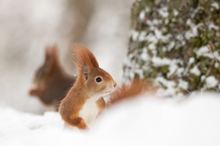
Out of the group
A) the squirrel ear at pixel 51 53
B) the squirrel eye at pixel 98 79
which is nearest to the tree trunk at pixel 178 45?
the squirrel eye at pixel 98 79

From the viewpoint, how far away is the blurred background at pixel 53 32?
509 inches

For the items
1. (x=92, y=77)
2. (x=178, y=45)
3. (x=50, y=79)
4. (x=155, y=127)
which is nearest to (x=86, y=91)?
(x=92, y=77)

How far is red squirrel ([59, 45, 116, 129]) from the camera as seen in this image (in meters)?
2.56

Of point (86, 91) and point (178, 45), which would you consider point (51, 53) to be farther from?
point (86, 91)

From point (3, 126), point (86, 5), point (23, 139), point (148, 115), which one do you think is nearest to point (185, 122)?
point (148, 115)

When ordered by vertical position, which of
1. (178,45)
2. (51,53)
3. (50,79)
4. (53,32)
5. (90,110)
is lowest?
(90,110)

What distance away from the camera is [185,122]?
62.4 inches

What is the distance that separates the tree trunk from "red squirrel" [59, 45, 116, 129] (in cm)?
124

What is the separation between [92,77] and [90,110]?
132mm

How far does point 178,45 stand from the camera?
3898mm

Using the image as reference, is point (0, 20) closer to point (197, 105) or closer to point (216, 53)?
point (216, 53)

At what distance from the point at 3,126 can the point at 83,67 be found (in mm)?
539

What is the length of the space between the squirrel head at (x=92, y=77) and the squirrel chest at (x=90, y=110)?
1.4 inches

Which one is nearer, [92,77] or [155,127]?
[155,127]
